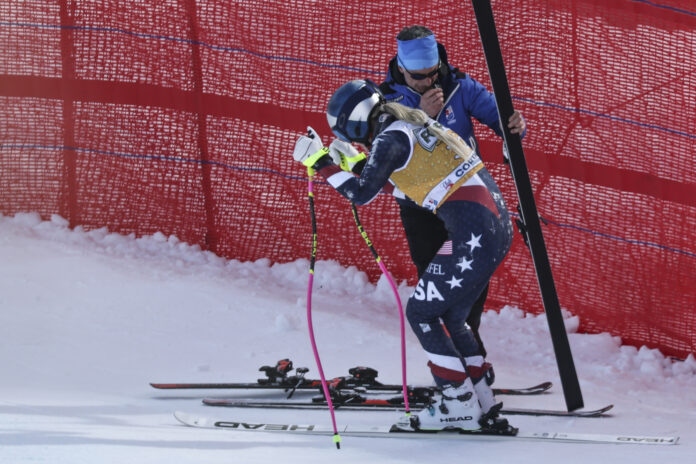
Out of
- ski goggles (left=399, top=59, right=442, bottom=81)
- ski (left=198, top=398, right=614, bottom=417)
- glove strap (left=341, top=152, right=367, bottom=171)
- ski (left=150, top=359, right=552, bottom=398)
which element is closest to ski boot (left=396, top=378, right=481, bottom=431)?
ski (left=198, top=398, right=614, bottom=417)

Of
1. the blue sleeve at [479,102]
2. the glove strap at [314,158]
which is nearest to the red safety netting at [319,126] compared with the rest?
the blue sleeve at [479,102]

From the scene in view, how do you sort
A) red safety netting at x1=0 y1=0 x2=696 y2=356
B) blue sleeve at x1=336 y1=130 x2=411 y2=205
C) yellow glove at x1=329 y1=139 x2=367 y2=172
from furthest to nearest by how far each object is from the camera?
red safety netting at x1=0 y1=0 x2=696 y2=356
yellow glove at x1=329 y1=139 x2=367 y2=172
blue sleeve at x1=336 y1=130 x2=411 y2=205

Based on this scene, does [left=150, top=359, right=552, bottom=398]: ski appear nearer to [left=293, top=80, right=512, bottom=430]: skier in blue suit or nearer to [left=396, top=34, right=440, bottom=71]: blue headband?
[left=293, top=80, right=512, bottom=430]: skier in blue suit

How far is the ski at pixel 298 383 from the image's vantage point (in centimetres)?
507

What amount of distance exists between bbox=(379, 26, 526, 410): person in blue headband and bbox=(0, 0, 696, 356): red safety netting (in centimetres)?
149

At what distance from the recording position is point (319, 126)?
6.68 metres

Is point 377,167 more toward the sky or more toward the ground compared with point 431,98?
more toward the ground

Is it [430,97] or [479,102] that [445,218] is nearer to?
[430,97]

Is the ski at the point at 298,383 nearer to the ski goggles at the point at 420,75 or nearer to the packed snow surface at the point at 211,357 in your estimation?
the packed snow surface at the point at 211,357

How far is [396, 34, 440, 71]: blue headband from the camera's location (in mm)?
4426

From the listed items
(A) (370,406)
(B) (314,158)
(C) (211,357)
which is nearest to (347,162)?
(B) (314,158)

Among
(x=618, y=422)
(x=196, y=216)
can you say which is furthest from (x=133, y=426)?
(x=196, y=216)

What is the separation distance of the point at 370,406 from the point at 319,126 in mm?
2439

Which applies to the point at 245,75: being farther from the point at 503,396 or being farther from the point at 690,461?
the point at 690,461
